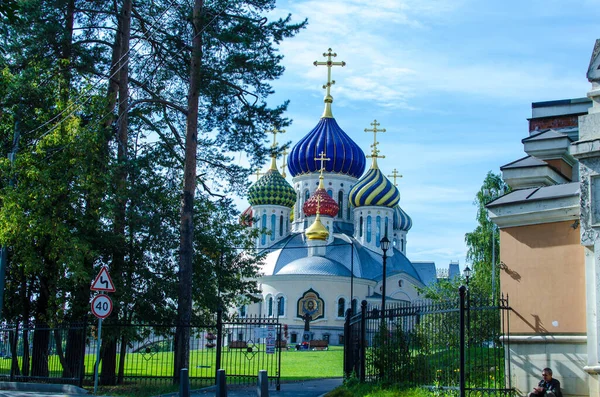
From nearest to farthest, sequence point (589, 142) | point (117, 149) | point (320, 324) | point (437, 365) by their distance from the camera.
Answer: point (589, 142) < point (437, 365) < point (117, 149) < point (320, 324)

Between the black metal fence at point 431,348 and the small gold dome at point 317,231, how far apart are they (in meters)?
46.5

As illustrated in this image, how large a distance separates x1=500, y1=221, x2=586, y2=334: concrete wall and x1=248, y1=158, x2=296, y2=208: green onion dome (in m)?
53.6

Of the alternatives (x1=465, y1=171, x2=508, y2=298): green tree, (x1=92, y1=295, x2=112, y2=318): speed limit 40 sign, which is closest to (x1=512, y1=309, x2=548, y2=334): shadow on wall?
(x1=92, y1=295, x2=112, y2=318): speed limit 40 sign

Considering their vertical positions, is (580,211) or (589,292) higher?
(580,211)

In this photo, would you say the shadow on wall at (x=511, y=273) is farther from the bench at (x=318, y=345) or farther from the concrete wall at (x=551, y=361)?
the bench at (x=318, y=345)

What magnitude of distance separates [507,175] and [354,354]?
4817mm

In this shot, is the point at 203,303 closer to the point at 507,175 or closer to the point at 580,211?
the point at 507,175

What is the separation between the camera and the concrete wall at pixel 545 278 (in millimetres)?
11289

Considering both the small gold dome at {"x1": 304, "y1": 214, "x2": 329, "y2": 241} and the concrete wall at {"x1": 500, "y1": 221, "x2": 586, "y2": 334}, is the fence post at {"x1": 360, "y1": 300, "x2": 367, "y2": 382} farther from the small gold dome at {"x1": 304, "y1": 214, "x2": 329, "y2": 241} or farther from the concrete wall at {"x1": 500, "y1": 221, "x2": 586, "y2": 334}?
the small gold dome at {"x1": 304, "y1": 214, "x2": 329, "y2": 241}

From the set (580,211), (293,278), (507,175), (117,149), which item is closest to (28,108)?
(117,149)

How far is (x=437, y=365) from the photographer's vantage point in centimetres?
1298

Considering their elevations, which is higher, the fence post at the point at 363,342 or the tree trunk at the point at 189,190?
the tree trunk at the point at 189,190

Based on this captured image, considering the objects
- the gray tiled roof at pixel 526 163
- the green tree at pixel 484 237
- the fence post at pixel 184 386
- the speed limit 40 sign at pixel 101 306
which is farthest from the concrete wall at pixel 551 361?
the green tree at pixel 484 237

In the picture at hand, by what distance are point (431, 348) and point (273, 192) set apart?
5272 centimetres
